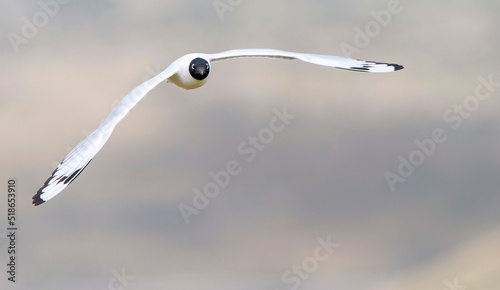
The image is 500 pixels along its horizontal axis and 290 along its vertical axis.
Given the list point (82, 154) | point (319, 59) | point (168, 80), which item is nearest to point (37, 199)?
point (82, 154)

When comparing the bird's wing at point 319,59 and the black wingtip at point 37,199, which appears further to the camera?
the bird's wing at point 319,59

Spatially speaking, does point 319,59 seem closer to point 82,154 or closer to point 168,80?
point 168,80

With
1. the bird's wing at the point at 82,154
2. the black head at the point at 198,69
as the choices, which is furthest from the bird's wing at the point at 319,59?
the bird's wing at the point at 82,154

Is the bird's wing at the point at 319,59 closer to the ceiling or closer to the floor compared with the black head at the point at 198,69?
closer to the ceiling

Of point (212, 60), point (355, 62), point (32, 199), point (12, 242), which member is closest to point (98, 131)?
point (32, 199)

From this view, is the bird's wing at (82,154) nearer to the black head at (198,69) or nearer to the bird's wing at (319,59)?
the black head at (198,69)

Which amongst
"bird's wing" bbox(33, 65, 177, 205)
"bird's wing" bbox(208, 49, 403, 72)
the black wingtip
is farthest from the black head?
the black wingtip

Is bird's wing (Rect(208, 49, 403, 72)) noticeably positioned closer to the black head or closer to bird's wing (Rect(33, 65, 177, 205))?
the black head

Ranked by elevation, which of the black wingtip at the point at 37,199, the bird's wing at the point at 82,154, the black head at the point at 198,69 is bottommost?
the black wingtip at the point at 37,199
